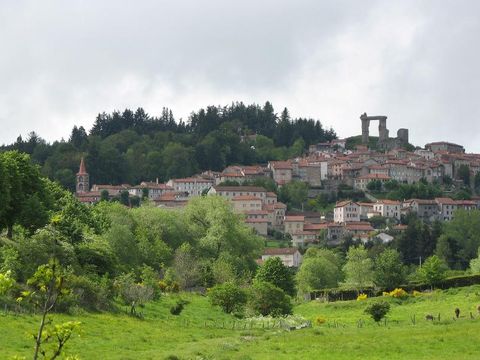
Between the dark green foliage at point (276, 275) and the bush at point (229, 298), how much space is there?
13.3 m

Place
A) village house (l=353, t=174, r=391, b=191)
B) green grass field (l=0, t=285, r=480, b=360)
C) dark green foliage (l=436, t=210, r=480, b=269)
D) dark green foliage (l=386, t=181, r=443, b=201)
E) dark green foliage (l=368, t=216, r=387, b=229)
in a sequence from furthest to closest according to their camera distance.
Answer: village house (l=353, t=174, r=391, b=191), dark green foliage (l=386, t=181, r=443, b=201), dark green foliage (l=368, t=216, r=387, b=229), dark green foliage (l=436, t=210, r=480, b=269), green grass field (l=0, t=285, r=480, b=360)

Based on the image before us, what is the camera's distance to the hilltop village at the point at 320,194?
150m

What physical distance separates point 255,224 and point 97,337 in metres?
121

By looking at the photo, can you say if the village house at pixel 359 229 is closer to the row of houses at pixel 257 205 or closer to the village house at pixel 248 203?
the row of houses at pixel 257 205

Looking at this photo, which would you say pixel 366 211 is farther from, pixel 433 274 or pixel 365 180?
pixel 433 274

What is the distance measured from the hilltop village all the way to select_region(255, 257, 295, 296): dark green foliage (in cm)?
5901

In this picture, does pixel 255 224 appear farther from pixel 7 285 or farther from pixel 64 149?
pixel 7 285

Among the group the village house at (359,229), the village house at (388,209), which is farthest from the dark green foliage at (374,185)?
the village house at (359,229)

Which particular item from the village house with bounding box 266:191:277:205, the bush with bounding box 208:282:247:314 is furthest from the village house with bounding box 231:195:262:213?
the bush with bounding box 208:282:247:314

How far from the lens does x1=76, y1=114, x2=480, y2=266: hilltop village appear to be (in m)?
150

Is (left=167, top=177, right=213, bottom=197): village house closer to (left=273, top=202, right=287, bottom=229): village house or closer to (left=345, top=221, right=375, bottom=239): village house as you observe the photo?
(left=273, top=202, right=287, bottom=229): village house

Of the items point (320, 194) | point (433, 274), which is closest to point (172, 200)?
point (320, 194)

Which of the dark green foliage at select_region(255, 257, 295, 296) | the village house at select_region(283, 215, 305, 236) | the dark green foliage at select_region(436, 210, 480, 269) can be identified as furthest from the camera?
the village house at select_region(283, 215, 305, 236)

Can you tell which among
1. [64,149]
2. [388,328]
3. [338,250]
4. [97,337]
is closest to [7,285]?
[97,337]
